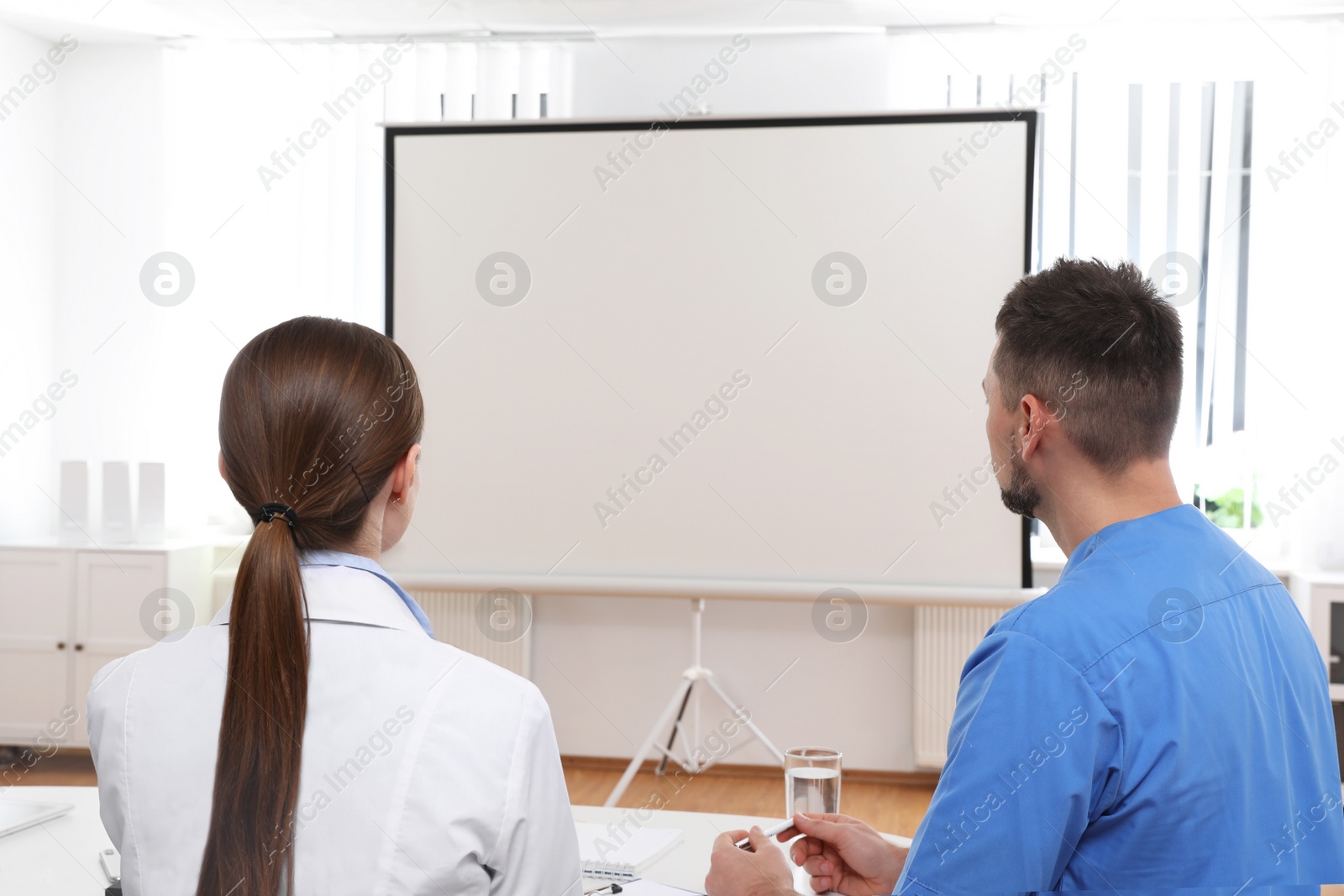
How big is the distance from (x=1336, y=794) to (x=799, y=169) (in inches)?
113

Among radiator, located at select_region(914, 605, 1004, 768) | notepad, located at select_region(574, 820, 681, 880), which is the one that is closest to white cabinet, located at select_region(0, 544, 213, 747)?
radiator, located at select_region(914, 605, 1004, 768)

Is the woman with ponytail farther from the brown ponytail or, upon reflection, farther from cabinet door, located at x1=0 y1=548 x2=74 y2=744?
cabinet door, located at x1=0 y1=548 x2=74 y2=744

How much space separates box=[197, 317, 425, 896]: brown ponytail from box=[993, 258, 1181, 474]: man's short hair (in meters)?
0.63

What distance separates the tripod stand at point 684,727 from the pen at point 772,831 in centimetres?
205

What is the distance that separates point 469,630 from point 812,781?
2.88 meters

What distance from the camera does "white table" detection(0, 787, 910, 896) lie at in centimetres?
122

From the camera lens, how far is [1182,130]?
381 cm

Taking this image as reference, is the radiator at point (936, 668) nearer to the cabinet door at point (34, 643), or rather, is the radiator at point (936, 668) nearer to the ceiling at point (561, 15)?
the ceiling at point (561, 15)

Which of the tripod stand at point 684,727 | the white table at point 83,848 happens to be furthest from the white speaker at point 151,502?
the white table at point 83,848

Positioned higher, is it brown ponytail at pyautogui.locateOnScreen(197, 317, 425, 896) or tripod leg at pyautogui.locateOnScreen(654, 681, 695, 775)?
brown ponytail at pyautogui.locateOnScreen(197, 317, 425, 896)

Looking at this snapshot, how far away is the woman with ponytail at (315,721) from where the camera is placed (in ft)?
2.57

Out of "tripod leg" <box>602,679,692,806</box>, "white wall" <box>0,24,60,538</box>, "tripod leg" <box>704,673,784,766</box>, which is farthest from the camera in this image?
"white wall" <box>0,24,60,538</box>

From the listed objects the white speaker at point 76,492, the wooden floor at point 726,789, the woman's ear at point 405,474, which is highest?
the woman's ear at point 405,474

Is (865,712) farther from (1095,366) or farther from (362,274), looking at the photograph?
(1095,366)
